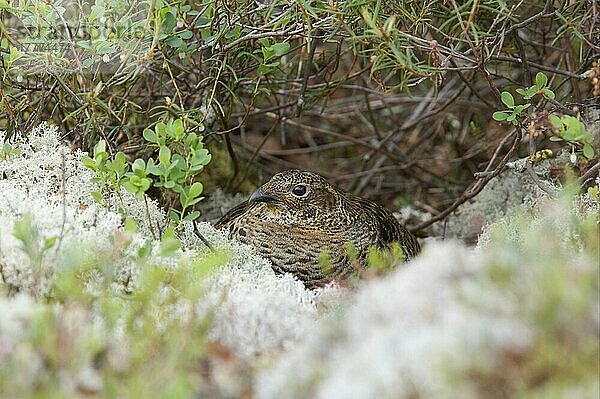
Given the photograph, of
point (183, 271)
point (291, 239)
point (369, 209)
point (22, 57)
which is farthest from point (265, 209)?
point (183, 271)

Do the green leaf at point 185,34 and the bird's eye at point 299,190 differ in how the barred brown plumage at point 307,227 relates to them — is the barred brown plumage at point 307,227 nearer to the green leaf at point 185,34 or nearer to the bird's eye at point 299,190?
the bird's eye at point 299,190

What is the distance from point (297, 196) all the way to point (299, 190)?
28mm

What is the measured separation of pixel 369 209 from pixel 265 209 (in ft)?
1.64

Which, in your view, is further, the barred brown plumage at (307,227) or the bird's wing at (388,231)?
the bird's wing at (388,231)

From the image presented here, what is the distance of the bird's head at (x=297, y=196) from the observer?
139 inches

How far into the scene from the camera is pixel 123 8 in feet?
9.87

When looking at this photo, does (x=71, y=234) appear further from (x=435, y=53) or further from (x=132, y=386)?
(x=435, y=53)

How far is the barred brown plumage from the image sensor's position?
11.1ft

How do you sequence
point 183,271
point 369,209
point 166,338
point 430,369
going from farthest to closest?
point 369,209 → point 183,271 → point 166,338 → point 430,369

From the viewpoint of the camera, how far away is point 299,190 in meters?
3.58

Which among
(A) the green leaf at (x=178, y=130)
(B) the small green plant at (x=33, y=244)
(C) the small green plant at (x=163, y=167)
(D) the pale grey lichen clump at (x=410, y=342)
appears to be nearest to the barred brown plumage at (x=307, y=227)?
(C) the small green plant at (x=163, y=167)

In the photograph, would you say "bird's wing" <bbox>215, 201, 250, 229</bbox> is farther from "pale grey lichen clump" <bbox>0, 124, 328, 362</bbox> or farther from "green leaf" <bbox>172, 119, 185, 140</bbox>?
"green leaf" <bbox>172, 119, 185, 140</bbox>

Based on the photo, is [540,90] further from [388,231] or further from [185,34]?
[185,34]

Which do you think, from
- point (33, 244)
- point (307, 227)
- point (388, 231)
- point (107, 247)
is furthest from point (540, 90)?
point (33, 244)
